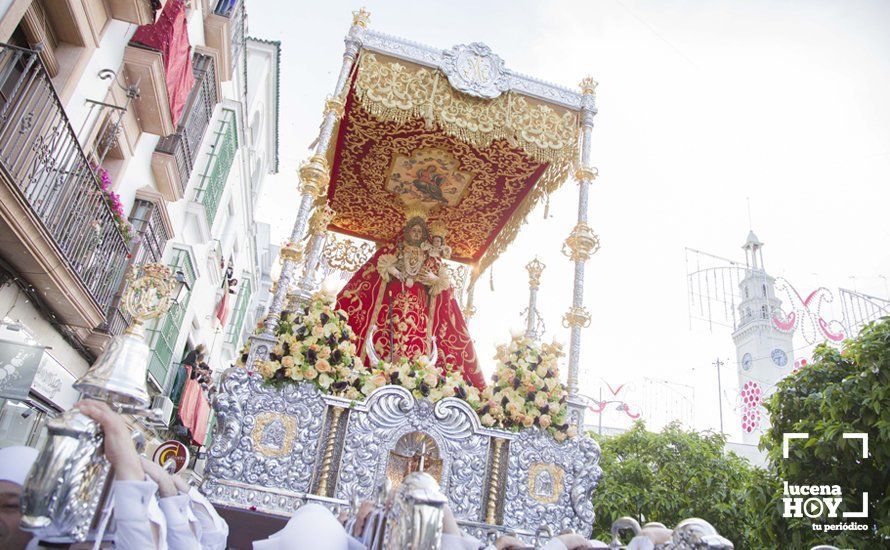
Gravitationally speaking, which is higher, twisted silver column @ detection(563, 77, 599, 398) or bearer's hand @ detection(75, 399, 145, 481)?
twisted silver column @ detection(563, 77, 599, 398)

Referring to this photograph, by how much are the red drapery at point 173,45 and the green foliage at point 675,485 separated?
984 centimetres

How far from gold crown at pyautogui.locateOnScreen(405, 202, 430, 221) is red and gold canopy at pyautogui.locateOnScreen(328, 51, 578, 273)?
82 mm

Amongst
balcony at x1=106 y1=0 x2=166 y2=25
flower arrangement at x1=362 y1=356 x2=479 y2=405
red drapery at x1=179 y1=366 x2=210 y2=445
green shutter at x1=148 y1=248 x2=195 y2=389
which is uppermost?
balcony at x1=106 y1=0 x2=166 y2=25

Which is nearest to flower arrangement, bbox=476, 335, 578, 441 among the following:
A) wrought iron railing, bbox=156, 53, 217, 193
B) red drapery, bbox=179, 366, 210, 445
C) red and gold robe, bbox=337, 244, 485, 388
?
red and gold robe, bbox=337, 244, 485, 388

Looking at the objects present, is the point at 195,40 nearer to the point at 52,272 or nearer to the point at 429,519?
the point at 52,272

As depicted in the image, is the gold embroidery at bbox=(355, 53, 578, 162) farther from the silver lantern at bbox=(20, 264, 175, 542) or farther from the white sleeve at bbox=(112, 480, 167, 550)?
the white sleeve at bbox=(112, 480, 167, 550)

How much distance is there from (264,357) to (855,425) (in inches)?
213

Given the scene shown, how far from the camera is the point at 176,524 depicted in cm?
163

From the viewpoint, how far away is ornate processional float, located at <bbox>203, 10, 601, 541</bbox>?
4.16 meters

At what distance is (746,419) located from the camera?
15266 millimetres

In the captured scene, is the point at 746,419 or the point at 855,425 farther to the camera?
the point at 746,419

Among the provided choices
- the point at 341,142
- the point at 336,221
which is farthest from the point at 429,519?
the point at 336,221

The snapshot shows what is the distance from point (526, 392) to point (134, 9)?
636cm

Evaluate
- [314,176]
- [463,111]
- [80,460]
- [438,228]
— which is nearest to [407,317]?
[438,228]
